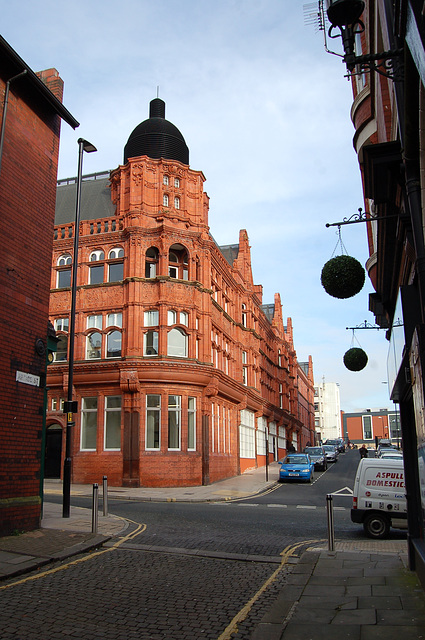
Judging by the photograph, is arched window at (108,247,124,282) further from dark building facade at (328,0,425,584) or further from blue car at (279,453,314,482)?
dark building facade at (328,0,425,584)

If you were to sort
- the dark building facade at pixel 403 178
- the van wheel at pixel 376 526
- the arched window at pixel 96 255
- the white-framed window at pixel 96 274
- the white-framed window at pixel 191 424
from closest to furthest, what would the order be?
the dark building facade at pixel 403 178 < the van wheel at pixel 376 526 < the white-framed window at pixel 191 424 < the white-framed window at pixel 96 274 < the arched window at pixel 96 255

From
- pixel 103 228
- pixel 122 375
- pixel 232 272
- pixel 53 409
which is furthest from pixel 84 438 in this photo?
pixel 232 272

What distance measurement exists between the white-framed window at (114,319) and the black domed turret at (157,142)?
369 inches

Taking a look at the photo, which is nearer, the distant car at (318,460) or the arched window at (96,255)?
the arched window at (96,255)

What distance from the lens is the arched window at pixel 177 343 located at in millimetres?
27609

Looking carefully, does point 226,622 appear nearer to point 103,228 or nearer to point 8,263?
point 8,263

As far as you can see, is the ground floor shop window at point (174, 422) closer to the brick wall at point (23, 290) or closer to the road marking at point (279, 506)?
the road marking at point (279, 506)

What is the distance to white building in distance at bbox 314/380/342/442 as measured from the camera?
454 ft

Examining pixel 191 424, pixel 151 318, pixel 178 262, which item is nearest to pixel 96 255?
pixel 178 262

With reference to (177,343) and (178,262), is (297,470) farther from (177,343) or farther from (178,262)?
(178,262)

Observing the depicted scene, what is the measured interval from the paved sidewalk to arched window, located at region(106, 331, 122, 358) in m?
14.8

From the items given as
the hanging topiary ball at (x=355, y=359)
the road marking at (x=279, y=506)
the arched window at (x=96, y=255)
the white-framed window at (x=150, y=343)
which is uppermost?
the arched window at (x=96, y=255)

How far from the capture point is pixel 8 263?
36.9 feet

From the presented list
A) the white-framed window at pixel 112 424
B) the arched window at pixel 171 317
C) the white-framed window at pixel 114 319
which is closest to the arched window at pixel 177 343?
the arched window at pixel 171 317
